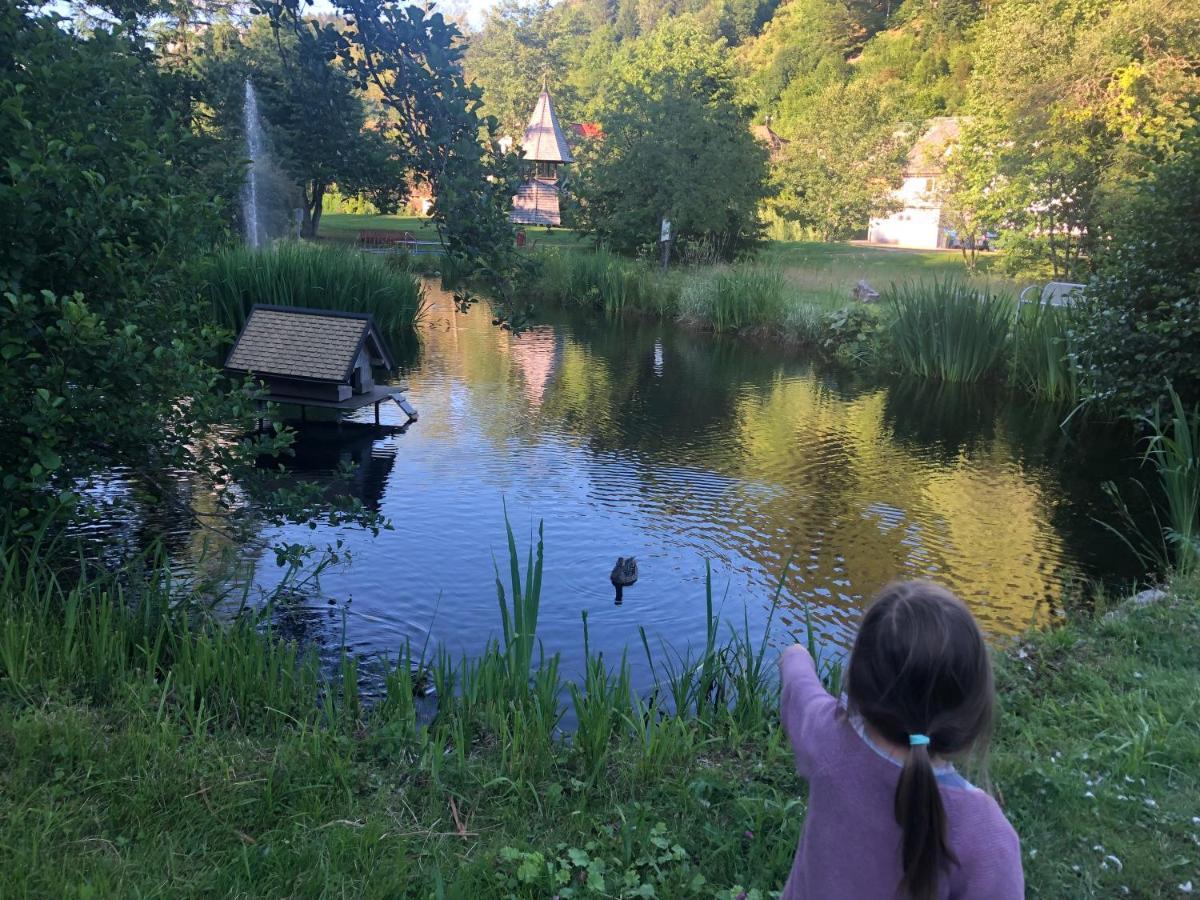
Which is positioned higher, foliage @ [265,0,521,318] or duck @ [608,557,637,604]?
foliage @ [265,0,521,318]

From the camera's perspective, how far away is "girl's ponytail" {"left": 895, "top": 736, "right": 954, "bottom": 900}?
5.05ft

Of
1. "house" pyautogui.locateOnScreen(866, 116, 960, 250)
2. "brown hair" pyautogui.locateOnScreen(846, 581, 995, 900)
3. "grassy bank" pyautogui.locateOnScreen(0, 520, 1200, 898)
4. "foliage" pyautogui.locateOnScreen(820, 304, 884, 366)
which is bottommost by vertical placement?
"grassy bank" pyautogui.locateOnScreen(0, 520, 1200, 898)

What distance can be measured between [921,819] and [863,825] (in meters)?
0.17

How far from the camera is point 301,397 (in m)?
10.5

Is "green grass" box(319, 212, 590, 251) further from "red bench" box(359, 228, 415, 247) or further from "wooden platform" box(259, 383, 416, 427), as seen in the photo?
"wooden platform" box(259, 383, 416, 427)

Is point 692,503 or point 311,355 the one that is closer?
point 692,503

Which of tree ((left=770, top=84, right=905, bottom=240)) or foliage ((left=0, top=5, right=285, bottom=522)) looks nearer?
foliage ((left=0, top=5, right=285, bottom=522))

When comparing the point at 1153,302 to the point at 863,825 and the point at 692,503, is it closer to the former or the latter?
the point at 692,503

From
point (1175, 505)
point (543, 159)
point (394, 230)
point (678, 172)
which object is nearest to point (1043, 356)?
point (1175, 505)

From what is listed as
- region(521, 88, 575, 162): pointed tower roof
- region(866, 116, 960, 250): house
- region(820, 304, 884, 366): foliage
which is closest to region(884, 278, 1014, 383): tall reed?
region(820, 304, 884, 366): foliage

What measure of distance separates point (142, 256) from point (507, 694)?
2855 millimetres

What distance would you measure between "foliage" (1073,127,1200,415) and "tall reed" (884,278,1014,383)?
4.67 m

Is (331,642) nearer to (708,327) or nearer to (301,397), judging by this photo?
(301,397)

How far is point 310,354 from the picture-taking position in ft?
33.9
